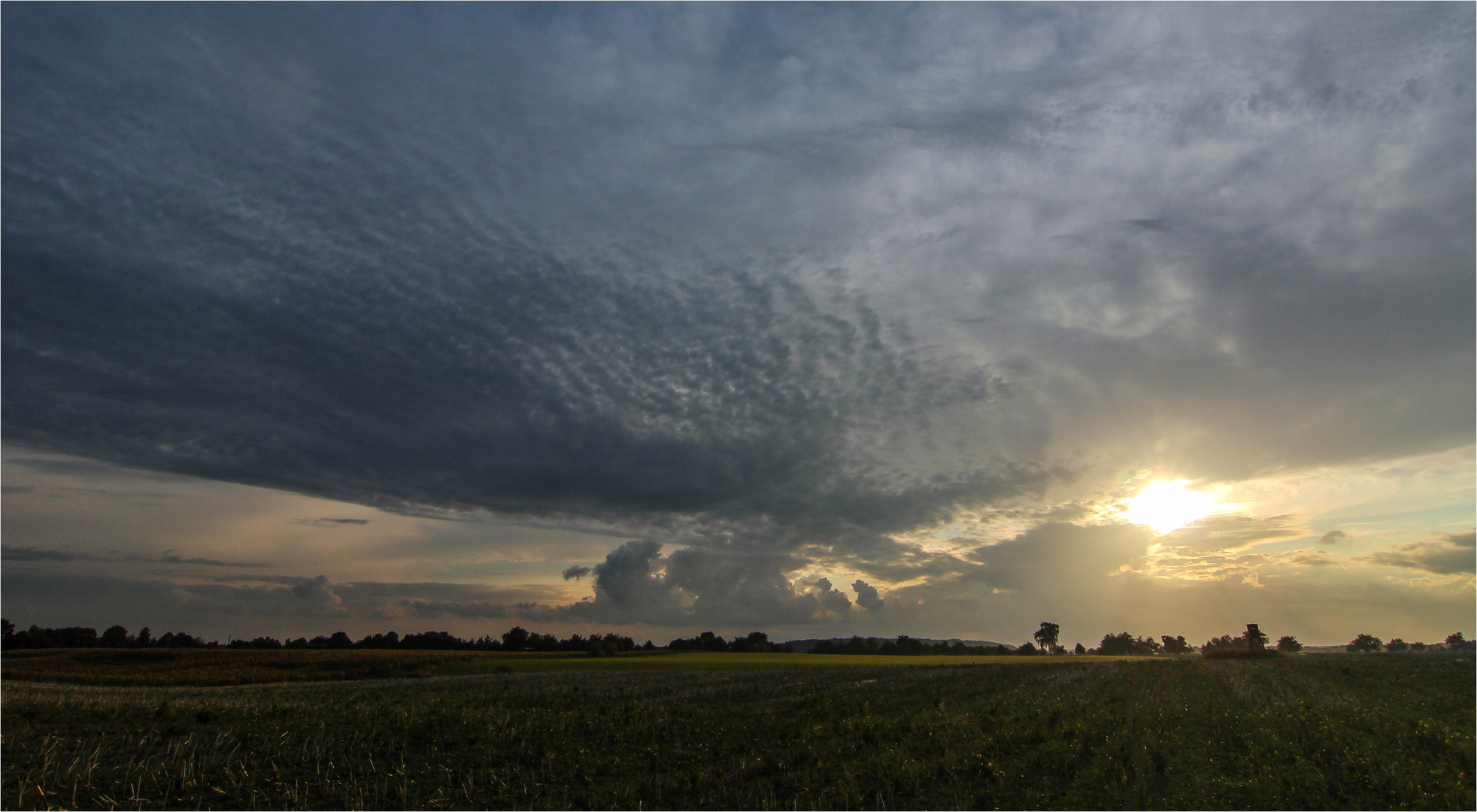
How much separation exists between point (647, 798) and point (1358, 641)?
245348mm

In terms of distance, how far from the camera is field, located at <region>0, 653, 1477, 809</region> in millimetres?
16172

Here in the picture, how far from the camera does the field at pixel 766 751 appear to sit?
1617 centimetres

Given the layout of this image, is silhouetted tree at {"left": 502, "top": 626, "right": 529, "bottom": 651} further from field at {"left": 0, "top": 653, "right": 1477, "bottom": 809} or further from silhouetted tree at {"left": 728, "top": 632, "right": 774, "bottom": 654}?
field at {"left": 0, "top": 653, "right": 1477, "bottom": 809}

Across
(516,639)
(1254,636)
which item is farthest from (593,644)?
(1254,636)

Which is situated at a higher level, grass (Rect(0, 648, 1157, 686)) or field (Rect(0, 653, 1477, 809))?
field (Rect(0, 653, 1477, 809))

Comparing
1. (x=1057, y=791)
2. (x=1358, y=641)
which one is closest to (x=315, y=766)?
(x=1057, y=791)

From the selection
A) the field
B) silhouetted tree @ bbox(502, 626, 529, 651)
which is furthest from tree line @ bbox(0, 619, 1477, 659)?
the field

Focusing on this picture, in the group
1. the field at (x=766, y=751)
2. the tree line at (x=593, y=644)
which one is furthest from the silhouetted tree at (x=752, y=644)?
the field at (x=766, y=751)

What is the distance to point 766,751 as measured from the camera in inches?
844

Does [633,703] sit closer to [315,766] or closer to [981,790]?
[315,766]

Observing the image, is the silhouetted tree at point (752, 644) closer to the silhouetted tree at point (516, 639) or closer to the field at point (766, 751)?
the silhouetted tree at point (516, 639)

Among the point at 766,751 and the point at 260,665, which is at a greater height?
the point at 766,751

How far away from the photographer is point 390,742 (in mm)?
22016

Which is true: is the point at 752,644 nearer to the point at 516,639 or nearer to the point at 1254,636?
the point at 516,639
